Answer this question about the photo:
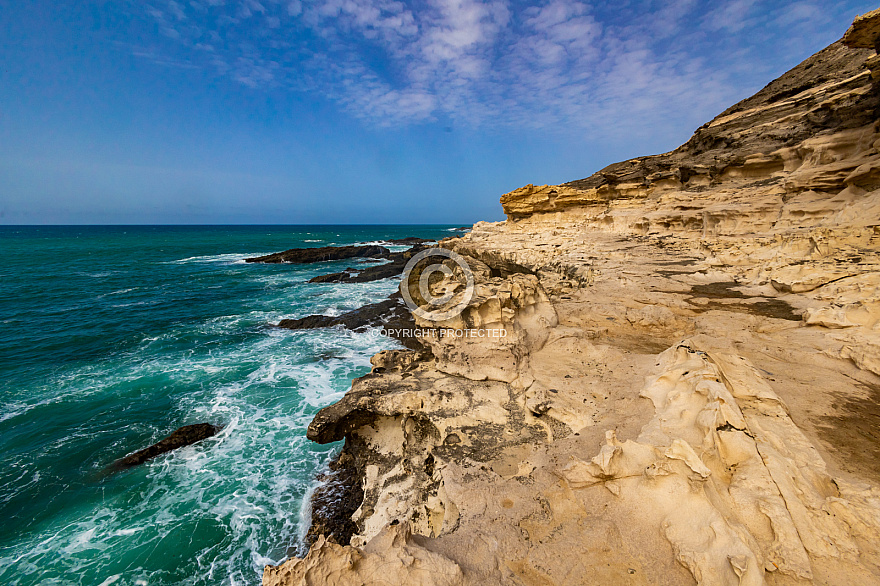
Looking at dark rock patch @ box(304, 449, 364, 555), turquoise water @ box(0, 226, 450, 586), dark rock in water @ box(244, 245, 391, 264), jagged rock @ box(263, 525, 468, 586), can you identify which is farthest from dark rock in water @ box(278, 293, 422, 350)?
dark rock in water @ box(244, 245, 391, 264)

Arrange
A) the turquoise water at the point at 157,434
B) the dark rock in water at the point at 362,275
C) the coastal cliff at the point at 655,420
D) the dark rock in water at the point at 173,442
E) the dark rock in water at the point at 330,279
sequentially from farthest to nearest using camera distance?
the dark rock in water at the point at 362,275
the dark rock in water at the point at 330,279
the dark rock in water at the point at 173,442
the turquoise water at the point at 157,434
the coastal cliff at the point at 655,420

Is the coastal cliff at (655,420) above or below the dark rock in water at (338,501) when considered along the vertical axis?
above

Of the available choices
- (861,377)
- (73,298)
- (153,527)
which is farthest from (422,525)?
(73,298)

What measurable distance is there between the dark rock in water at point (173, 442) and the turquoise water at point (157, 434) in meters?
0.21

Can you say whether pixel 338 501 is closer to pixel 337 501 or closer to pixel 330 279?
pixel 337 501

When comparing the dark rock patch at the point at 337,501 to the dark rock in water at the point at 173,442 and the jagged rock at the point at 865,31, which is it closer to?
the dark rock in water at the point at 173,442

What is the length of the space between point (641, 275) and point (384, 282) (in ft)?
58.9

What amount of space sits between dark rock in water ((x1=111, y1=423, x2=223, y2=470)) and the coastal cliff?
3.64m

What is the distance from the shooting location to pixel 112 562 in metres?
4.85

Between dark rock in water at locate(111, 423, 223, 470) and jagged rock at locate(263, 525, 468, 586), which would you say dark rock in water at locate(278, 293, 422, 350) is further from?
jagged rock at locate(263, 525, 468, 586)

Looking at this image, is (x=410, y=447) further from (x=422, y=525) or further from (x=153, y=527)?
(x=153, y=527)

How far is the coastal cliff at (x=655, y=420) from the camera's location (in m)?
2.30

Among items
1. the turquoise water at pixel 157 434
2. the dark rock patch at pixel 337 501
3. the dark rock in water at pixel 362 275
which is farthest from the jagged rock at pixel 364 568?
the dark rock in water at pixel 362 275

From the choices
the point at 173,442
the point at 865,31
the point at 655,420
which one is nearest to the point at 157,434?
the point at 173,442
